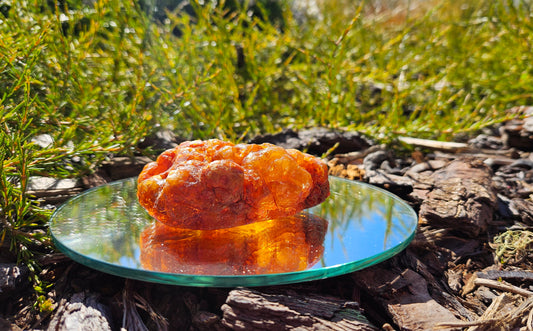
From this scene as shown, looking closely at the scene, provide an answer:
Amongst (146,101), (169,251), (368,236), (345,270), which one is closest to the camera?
(345,270)

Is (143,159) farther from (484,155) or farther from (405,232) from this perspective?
(484,155)

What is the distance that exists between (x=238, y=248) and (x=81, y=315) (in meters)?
0.48

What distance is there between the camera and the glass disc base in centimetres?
123

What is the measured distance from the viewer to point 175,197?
4.85ft

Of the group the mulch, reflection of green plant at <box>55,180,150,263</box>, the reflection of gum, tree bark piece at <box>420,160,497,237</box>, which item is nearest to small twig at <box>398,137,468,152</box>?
the mulch

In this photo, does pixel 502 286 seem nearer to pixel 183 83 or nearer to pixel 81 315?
pixel 81 315

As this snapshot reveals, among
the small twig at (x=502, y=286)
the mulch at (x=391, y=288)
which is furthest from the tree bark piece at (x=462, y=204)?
the small twig at (x=502, y=286)

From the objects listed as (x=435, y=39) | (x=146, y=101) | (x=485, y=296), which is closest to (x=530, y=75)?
(x=435, y=39)

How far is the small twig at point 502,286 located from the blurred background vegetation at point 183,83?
1.17 meters

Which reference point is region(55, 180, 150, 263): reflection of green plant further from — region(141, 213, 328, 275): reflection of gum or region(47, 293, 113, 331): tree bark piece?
region(47, 293, 113, 331): tree bark piece

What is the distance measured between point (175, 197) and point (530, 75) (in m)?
2.79

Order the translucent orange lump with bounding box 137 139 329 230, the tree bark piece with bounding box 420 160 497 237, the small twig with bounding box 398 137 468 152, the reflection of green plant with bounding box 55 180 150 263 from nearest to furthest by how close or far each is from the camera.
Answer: the reflection of green plant with bounding box 55 180 150 263
the translucent orange lump with bounding box 137 139 329 230
the tree bark piece with bounding box 420 160 497 237
the small twig with bounding box 398 137 468 152

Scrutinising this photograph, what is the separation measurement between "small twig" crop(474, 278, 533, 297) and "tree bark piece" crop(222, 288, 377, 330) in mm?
571

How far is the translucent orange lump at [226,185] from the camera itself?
149 cm
